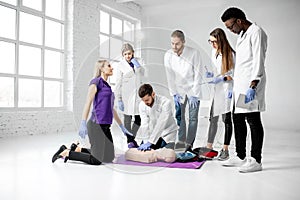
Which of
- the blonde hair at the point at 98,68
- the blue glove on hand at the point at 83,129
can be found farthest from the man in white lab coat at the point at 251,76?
the blue glove on hand at the point at 83,129

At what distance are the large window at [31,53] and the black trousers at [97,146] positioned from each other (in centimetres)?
233

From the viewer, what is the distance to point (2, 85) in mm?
4242

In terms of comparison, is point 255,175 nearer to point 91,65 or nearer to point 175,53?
point 175,53

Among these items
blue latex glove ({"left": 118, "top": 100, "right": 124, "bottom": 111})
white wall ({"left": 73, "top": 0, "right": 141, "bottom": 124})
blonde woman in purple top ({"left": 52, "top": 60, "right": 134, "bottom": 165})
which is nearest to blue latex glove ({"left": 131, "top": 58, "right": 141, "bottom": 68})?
blonde woman in purple top ({"left": 52, "top": 60, "right": 134, "bottom": 165})

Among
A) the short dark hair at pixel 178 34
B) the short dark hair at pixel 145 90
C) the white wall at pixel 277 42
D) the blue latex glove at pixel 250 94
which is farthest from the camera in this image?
the white wall at pixel 277 42

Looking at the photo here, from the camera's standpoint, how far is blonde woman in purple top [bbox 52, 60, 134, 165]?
230 centimetres

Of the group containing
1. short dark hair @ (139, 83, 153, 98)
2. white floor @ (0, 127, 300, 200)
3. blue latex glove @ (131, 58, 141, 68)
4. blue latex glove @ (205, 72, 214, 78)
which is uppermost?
blue latex glove @ (131, 58, 141, 68)

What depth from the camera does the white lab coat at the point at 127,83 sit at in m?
2.40

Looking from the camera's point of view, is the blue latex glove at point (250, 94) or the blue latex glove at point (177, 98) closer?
the blue latex glove at point (250, 94)

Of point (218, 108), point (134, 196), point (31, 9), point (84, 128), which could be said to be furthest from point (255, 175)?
point (31, 9)

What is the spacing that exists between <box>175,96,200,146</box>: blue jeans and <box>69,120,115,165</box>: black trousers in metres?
0.54

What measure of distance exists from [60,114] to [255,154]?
349 cm

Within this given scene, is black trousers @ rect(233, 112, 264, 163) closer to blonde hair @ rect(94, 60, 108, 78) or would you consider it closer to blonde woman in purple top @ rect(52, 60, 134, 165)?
blonde woman in purple top @ rect(52, 60, 134, 165)

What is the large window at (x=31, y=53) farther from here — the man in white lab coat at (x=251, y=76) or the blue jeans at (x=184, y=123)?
the man in white lab coat at (x=251, y=76)
